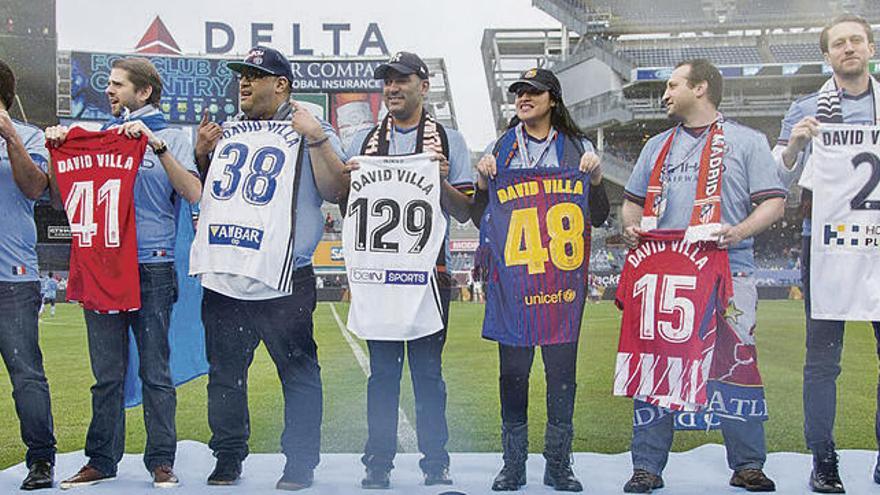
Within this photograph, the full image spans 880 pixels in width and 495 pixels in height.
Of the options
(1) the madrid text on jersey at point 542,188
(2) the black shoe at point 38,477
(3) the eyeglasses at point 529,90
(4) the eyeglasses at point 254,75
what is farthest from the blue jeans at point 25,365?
(3) the eyeglasses at point 529,90

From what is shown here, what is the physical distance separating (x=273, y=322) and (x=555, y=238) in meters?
1.11

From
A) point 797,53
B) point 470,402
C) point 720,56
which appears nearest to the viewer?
point 470,402

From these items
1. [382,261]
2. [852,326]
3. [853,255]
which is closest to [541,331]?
[382,261]

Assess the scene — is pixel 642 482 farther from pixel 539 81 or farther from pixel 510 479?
pixel 539 81

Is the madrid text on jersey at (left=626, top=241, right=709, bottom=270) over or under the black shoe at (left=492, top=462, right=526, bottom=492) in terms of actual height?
over

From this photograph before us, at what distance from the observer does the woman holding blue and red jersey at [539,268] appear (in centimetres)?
322

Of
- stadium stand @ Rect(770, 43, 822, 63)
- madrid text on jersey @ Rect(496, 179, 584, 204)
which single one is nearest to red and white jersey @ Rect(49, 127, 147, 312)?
madrid text on jersey @ Rect(496, 179, 584, 204)

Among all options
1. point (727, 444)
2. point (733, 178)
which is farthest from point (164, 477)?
point (733, 178)

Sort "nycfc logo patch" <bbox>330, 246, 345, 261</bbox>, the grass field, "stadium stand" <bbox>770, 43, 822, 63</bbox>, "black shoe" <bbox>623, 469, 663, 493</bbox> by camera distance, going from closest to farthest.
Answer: "black shoe" <bbox>623, 469, 663, 493</bbox> → the grass field → "stadium stand" <bbox>770, 43, 822, 63</bbox> → "nycfc logo patch" <bbox>330, 246, 345, 261</bbox>

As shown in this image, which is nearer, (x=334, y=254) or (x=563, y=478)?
(x=563, y=478)

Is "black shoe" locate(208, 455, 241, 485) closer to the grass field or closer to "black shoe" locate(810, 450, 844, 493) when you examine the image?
the grass field

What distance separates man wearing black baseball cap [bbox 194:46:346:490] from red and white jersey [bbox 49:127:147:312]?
0.27 m

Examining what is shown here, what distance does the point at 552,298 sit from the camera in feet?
10.6

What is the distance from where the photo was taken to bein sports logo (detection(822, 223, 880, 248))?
10.6ft
